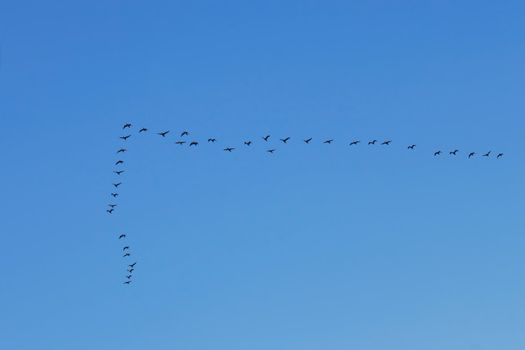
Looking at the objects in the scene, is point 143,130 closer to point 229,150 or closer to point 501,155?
point 229,150

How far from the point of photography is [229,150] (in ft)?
249

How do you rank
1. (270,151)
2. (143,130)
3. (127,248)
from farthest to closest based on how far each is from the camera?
(127,248) < (270,151) < (143,130)

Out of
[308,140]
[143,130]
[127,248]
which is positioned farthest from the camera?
[127,248]

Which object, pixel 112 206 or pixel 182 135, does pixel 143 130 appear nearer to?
pixel 182 135

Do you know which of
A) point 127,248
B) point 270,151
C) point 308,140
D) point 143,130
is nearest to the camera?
point 143,130

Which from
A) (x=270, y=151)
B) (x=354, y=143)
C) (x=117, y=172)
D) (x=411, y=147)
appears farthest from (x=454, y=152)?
(x=117, y=172)

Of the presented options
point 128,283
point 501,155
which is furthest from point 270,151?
point 501,155

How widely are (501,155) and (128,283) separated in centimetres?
4699

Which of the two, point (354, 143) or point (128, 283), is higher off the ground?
point (354, 143)

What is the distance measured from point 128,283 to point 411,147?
37642mm

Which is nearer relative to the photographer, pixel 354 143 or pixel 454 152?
pixel 354 143

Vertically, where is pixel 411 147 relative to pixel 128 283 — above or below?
above

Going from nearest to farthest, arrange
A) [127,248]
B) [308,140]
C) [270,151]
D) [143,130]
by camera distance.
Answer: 1. [143,130]
2. [270,151]
3. [308,140]
4. [127,248]

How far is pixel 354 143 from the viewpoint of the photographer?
76.3 metres
